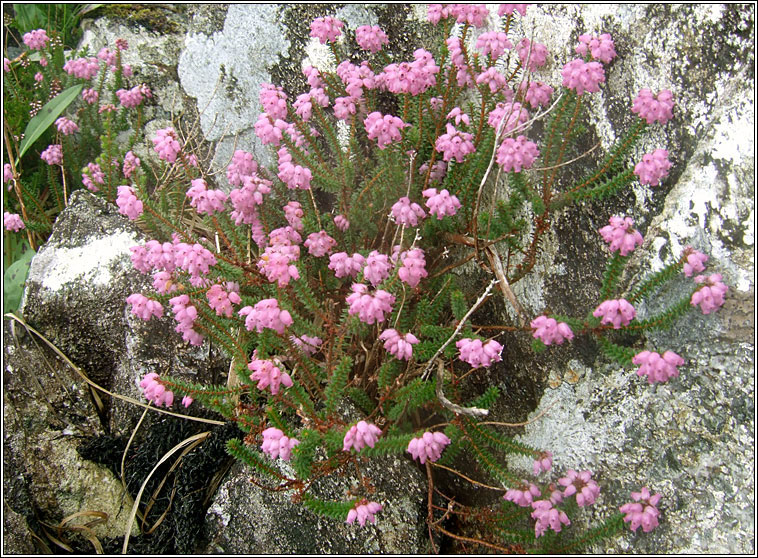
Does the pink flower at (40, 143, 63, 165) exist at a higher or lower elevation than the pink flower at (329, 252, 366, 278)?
higher

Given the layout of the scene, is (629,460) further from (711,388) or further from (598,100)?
(598,100)

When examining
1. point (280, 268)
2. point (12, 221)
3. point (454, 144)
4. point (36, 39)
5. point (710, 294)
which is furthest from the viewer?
point (36, 39)

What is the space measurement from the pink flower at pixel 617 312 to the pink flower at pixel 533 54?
114cm


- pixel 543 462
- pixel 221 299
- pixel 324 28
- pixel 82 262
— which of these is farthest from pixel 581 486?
pixel 82 262

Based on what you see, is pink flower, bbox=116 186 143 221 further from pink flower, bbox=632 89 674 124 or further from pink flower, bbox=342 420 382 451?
pink flower, bbox=632 89 674 124

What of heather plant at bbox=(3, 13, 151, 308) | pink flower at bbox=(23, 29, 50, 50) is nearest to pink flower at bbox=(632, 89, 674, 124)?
heather plant at bbox=(3, 13, 151, 308)

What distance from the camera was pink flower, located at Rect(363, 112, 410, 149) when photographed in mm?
2594

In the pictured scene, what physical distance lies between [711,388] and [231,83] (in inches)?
124

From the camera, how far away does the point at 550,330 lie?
7.52 ft

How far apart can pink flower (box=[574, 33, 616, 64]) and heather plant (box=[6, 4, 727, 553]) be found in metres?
0.01

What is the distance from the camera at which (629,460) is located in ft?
8.00

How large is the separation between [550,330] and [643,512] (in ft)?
2.59

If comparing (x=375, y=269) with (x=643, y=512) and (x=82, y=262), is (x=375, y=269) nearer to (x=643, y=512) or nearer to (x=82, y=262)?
(x=643, y=512)

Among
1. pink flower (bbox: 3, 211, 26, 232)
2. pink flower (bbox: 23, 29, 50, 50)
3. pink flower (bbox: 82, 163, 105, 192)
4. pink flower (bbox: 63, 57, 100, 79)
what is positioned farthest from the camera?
pink flower (bbox: 23, 29, 50, 50)
